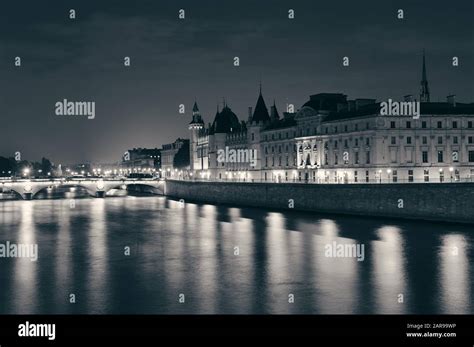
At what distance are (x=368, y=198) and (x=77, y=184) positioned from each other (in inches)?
2646

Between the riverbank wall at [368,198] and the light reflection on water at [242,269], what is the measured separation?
149cm

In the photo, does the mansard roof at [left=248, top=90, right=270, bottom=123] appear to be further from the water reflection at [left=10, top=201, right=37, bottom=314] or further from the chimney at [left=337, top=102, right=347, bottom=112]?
the water reflection at [left=10, top=201, right=37, bottom=314]

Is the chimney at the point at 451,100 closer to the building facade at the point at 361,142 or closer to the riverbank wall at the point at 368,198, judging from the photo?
the building facade at the point at 361,142

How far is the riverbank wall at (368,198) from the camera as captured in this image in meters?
48.6

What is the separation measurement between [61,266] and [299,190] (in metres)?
37.2

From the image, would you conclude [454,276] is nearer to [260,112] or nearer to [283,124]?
[283,124]

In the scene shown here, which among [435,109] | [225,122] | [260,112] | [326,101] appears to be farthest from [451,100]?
[225,122]

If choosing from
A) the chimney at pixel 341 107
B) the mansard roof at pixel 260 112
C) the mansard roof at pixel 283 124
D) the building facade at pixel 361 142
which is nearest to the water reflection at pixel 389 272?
the building facade at pixel 361 142

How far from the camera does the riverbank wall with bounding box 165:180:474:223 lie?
4856 cm

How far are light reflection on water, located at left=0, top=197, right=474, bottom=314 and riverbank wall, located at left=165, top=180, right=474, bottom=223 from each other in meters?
1.49

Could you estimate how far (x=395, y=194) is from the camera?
53.6 metres

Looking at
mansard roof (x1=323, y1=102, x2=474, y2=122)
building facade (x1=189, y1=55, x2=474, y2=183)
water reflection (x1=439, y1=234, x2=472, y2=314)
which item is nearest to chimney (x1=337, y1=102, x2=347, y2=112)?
building facade (x1=189, y1=55, x2=474, y2=183)
